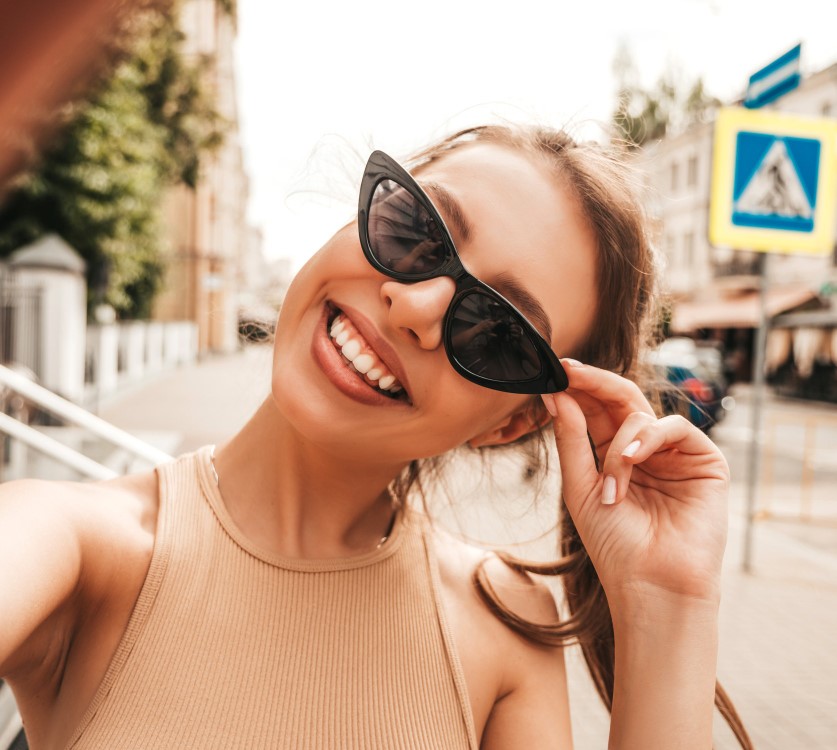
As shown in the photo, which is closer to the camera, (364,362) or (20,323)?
(364,362)

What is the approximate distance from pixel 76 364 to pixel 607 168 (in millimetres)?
12711

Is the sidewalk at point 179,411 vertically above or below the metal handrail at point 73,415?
below

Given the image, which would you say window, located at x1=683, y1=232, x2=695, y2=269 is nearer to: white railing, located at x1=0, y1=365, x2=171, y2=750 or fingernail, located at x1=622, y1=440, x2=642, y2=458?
white railing, located at x1=0, y1=365, x2=171, y2=750

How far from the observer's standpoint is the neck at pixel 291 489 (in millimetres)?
1278

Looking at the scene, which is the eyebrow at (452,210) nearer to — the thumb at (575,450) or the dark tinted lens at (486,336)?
the dark tinted lens at (486,336)

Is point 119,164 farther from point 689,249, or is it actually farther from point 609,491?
point 689,249

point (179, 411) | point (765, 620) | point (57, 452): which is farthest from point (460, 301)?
point (179, 411)

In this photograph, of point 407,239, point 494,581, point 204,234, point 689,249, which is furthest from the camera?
point 204,234

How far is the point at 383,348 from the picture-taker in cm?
121

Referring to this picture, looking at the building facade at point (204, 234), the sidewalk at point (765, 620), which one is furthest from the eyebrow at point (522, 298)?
the building facade at point (204, 234)

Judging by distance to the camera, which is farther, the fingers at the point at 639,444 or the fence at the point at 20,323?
the fence at the point at 20,323

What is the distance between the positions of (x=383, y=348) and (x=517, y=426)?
41 centimetres

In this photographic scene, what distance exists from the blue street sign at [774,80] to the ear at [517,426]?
3.75m

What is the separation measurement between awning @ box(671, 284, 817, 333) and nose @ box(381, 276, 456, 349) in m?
24.6
